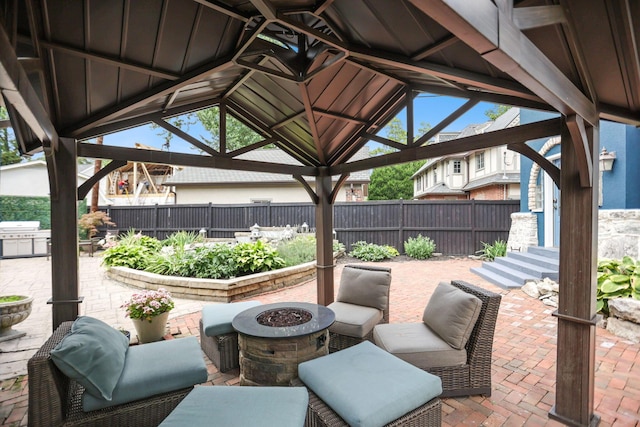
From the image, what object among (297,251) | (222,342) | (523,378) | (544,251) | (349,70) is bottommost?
(523,378)

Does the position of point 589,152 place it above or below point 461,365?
above

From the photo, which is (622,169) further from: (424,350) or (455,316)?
(424,350)

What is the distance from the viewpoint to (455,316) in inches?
113

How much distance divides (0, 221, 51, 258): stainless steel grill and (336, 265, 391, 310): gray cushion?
1190 cm

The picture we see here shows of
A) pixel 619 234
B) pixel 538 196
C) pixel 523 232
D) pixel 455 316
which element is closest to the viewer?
pixel 455 316

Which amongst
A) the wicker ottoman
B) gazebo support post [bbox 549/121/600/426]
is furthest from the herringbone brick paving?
gazebo support post [bbox 549/121/600/426]

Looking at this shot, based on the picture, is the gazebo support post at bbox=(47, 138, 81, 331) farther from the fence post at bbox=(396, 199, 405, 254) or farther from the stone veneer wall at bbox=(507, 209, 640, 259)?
the fence post at bbox=(396, 199, 405, 254)

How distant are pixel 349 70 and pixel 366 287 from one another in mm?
2578

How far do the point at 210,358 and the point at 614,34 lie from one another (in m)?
4.40

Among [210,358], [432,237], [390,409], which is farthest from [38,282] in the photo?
[432,237]

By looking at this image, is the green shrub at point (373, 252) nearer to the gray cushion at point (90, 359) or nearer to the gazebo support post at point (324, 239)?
the gazebo support post at point (324, 239)

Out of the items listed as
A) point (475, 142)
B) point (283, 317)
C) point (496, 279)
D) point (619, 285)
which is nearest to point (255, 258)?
point (283, 317)

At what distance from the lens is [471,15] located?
3.60ft

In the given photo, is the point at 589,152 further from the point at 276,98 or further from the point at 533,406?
the point at 276,98
